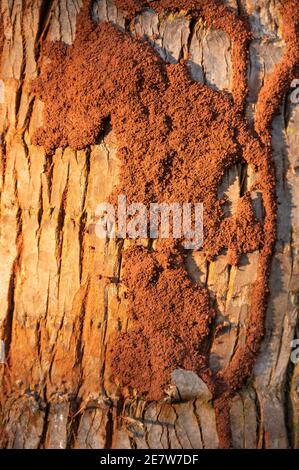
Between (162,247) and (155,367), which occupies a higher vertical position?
(162,247)

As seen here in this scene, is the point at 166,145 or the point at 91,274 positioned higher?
the point at 166,145

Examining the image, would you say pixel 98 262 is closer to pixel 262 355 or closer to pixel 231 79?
pixel 262 355
